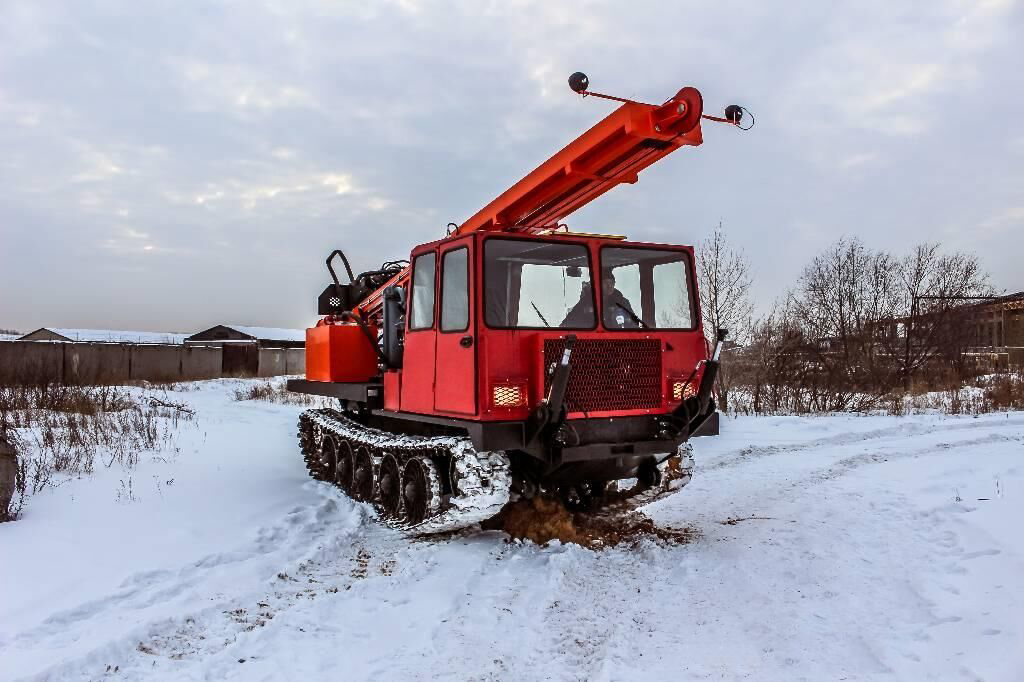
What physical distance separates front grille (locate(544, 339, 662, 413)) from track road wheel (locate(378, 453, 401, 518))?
2.36 metres

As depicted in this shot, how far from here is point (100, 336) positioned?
65250 mm

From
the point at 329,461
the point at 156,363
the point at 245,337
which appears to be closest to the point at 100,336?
the point at 245,337

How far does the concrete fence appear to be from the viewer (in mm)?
21572

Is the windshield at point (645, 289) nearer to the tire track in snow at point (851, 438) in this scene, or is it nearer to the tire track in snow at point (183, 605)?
the tire track in snow at point (183, 605)

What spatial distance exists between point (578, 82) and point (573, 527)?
3978mm

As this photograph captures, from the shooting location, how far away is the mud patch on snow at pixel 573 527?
21.7 ft

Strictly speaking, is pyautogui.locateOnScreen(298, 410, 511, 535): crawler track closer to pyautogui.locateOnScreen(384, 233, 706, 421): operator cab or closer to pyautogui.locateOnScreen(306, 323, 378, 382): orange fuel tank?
pyautogui.locateOnScreen(384, 233, 706, 421): operator cab

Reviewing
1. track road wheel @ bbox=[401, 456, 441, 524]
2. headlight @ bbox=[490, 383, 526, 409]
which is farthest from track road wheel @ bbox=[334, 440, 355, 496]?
headlight @ bbox=[490, 383, 526, 409]

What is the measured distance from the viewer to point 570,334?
6461 mm

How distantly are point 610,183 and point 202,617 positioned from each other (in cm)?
486

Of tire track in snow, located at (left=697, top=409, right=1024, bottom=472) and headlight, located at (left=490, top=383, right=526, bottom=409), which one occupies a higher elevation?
headlight, located at (left=490, top=383, right=526, bottom=409)

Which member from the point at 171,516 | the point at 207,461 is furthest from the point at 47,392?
the point at 171,516

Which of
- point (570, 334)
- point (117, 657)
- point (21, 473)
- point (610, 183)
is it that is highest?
point (610, 183)

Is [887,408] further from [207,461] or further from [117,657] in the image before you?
[117,657]
